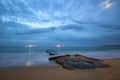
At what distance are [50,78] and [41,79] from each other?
65 cm

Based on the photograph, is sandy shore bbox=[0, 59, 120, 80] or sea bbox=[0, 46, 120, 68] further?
sea bbox=[0, 46, 120, 68]

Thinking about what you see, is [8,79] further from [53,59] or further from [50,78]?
[53,59]

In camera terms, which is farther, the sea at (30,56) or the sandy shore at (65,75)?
the sea at (30,56)

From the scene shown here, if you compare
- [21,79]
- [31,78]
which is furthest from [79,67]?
[21,79]

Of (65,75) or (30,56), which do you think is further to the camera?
(30,56)

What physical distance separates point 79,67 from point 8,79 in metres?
6.26

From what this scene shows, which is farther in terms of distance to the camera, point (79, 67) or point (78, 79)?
point (79, 67)

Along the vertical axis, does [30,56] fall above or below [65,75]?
above

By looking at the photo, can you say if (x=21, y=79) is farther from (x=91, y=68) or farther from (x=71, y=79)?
(x=91, y=68)

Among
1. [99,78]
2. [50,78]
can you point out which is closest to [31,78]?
[50,78]

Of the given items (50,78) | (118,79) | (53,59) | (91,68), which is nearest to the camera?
(118,79)

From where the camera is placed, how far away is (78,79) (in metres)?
7.90

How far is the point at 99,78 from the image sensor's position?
8172 millimetres

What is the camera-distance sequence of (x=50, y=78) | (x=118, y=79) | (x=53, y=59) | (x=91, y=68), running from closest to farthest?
1. (x=118, y=79)
2. (x=50, y=78)
3. (x=91, y=68)
4. (x=53, y=59)
